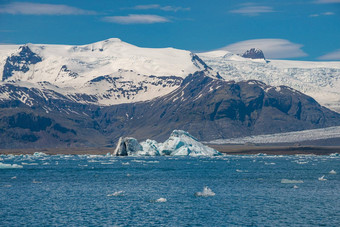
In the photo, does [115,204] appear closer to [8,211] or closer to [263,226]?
[8,211]

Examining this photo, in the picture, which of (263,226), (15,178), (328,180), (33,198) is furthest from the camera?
(15,178)

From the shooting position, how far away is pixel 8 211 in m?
75.6

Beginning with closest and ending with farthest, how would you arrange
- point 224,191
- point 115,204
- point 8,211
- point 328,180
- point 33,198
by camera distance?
point 8,211
point 115,204
point 33,198
point 224,191
point 328,180

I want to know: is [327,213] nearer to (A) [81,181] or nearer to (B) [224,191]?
(B) [224,191]

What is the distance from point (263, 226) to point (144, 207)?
19456 mm

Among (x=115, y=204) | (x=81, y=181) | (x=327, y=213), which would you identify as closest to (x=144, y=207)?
(x=115, y=204)

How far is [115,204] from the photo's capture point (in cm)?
8119

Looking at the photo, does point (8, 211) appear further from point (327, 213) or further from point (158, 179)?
point (158, 179)

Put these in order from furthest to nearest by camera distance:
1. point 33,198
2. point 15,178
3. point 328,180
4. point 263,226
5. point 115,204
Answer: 1. point 15,178
2. point 328,180
3. point 33,198
4. point 115,204
5. point 263,226

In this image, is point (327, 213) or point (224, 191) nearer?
point (327, 213)

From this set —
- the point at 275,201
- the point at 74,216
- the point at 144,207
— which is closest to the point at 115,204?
the point at 144,207

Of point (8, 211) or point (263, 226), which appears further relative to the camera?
point (8, 211)

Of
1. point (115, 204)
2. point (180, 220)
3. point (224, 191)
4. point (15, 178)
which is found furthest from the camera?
point (15, 178)

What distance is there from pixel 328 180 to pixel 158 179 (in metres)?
34.9
